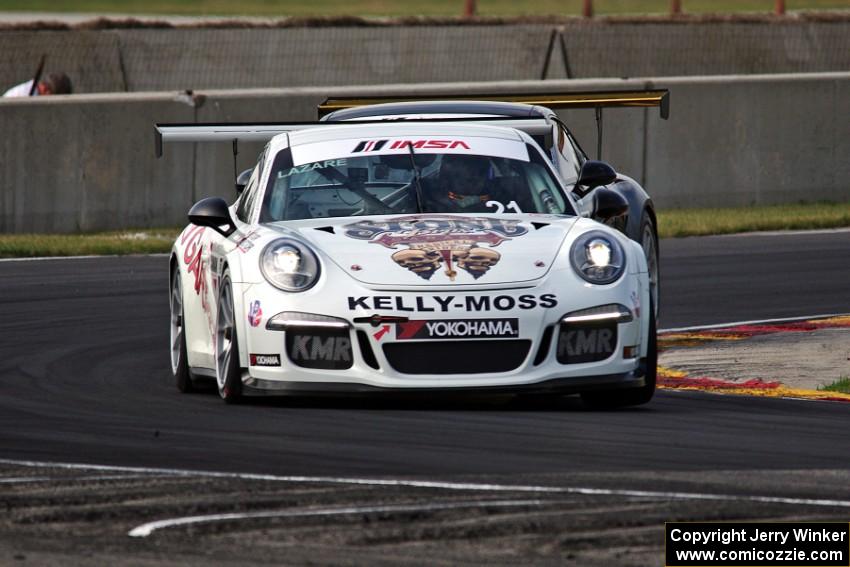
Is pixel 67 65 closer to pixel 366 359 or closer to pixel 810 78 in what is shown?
pixel 810 78

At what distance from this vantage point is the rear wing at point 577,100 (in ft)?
42.4

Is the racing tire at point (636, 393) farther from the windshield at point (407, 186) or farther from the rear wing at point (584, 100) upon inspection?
the rear wing at point (584, 100)

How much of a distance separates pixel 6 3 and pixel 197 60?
18.6 metres

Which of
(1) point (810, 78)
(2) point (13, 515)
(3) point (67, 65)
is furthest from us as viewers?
(3) point (67, 65)

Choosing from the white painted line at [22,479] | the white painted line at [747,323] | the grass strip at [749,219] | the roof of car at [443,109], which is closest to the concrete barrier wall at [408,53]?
the grass strip at [749,219]

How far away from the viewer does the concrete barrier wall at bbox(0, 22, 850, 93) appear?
26.5 meters

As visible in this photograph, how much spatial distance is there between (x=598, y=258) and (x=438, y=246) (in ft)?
2.33

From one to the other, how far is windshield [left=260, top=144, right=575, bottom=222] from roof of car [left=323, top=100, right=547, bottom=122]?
2.79m

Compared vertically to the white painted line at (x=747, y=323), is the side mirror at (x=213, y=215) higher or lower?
higher

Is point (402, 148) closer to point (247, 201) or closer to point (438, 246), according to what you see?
point (247, 201)

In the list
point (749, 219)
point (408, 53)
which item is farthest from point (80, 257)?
point (408, 53)

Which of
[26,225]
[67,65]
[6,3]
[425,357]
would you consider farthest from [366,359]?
[6,3]

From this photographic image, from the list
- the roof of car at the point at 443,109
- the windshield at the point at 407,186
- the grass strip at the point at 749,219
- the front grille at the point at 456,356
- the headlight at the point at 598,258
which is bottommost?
the grass strip at the point at 749,219

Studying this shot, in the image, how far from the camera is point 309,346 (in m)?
9.00
